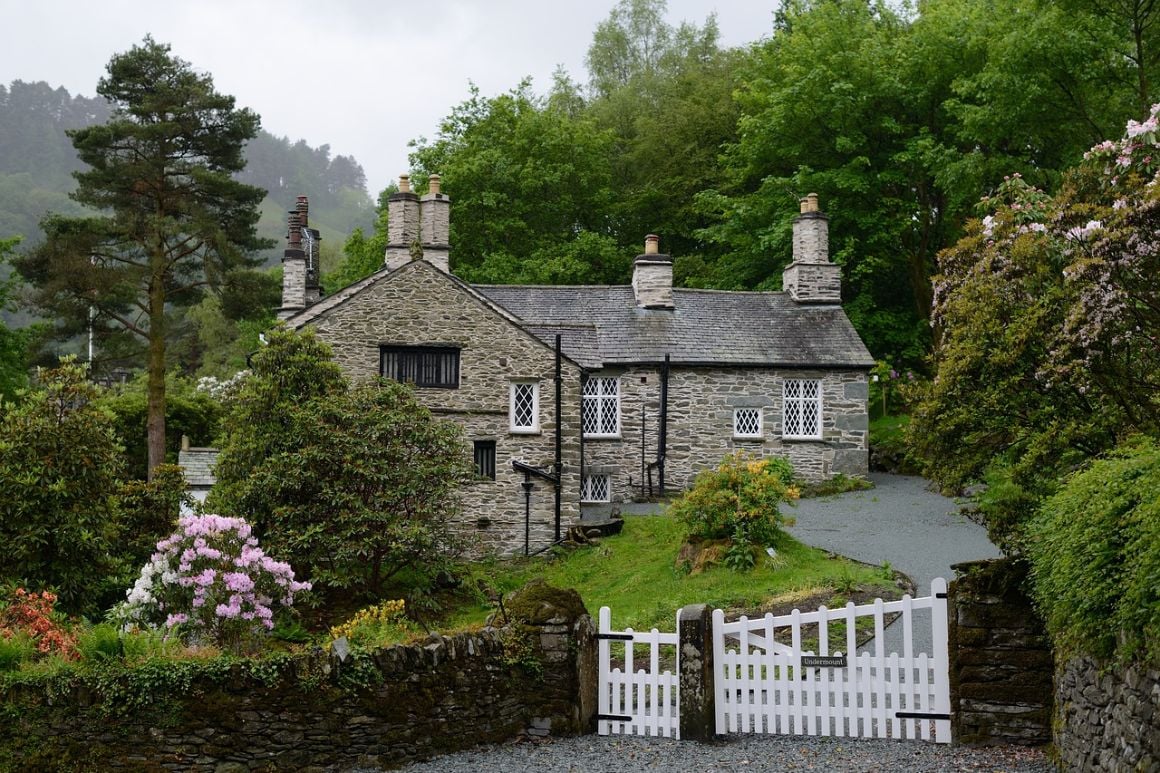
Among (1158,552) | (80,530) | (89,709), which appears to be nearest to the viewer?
(1158,552)

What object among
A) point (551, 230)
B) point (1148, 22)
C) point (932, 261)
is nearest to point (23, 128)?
point (551, 230)

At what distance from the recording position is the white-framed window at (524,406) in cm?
2456

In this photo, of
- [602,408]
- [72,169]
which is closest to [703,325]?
[602,408]

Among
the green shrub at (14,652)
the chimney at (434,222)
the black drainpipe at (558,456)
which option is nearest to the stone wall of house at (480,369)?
the black drainpipe at (558,456)

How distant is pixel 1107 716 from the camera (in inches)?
317

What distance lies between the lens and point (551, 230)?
45.4 metres

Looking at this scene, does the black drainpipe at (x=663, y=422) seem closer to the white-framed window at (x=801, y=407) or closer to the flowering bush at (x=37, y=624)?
the white-framed window at (x=801, y=407)

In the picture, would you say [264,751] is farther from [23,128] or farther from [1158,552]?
[23,128]

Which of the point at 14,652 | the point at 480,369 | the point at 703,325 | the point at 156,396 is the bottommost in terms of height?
the point at 14,652

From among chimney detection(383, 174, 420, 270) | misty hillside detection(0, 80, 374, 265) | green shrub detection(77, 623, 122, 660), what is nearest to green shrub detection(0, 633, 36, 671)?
green shrub detection(77, 623, 122, 660)

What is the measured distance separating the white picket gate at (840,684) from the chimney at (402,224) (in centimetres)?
1858

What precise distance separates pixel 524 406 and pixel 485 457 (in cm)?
149

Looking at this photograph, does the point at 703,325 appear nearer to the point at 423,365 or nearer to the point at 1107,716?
the point at 423,365

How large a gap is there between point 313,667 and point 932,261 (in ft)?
103
